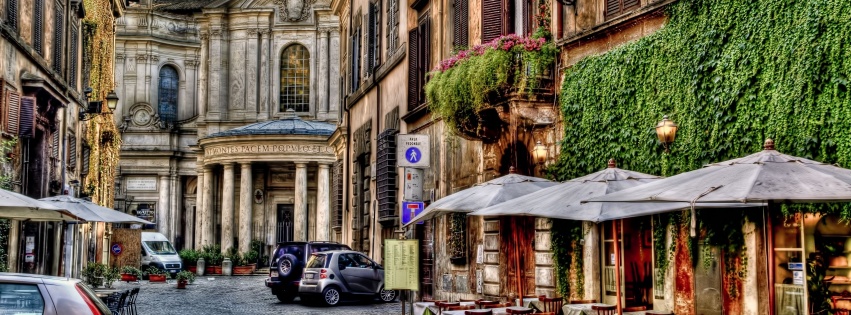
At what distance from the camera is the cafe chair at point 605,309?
43.2 feet

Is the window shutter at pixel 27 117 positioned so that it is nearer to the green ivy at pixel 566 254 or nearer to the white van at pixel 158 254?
the green ivy at pixel 566 254

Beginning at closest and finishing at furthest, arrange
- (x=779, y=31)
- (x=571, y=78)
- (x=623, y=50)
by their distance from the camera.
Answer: (x=779, y=31) → (x=623, y=50) → (x=571, y=78)

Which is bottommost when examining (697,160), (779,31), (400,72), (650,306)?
(650,306)

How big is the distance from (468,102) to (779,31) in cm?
642

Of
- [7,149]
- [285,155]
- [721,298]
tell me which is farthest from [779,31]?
[285,155]

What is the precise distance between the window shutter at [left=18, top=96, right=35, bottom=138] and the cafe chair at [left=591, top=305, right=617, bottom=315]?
12.8 meters

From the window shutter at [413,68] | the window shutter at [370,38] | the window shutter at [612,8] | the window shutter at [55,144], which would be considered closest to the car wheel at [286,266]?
the window shutter at [370,38]

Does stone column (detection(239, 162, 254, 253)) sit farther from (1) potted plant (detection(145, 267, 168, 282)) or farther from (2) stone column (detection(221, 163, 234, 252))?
(1) potted plant (detection(145, 267, 168, 282))

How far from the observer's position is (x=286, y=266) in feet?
91.4

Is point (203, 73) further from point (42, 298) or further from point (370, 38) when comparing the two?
point (42, 298)

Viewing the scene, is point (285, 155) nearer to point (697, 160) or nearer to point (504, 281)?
point (504, 281)

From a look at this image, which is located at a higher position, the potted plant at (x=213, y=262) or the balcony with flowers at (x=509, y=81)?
the balcony with flowers at (x=509, y=81)

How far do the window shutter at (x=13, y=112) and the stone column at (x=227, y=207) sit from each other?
86.8 feet

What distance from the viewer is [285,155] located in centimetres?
4662
